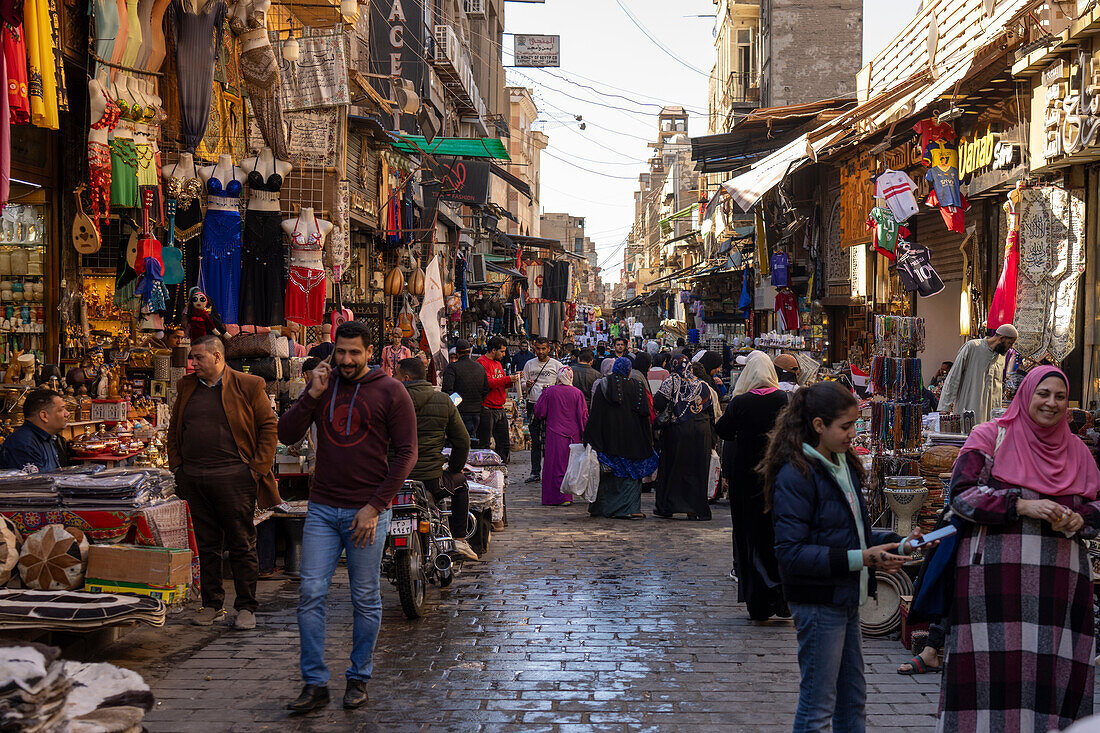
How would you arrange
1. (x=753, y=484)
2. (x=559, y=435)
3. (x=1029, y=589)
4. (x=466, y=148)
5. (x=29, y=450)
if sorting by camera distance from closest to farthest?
1. (x=1029, y=589)
2. (x=29, y=450)
3. (x=753, y=484)
4. (x=559, y=435)
5. (x=466, y=148)

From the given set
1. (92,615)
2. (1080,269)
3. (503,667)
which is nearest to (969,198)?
(1080,269)

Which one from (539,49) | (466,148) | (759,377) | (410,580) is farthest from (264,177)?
(539,49)

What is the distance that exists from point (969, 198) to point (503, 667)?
331 inches

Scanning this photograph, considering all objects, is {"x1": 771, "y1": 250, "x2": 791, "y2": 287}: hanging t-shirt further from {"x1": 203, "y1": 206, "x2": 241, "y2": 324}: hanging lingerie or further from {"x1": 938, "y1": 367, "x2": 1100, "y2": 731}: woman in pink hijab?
{"x1": 938, "y1": 367, "x2": 1100, "y2": 731}: woman in pink hijab

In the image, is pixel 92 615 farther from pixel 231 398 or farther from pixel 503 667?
pixel 503 667

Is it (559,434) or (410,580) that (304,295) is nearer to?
(559,434)

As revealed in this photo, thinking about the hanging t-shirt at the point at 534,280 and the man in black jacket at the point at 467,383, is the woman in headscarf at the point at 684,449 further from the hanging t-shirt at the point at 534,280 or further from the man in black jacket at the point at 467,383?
the hanging t-shirt at the point at 534,280

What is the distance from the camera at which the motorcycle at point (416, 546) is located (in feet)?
22.4

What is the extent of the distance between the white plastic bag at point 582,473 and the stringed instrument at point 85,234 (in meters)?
5.59

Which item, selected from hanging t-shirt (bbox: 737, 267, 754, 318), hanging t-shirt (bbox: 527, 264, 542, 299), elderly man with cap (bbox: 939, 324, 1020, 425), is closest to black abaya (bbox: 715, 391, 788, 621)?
elderly man with cap (bbox: 939, 324, 1020, 425)

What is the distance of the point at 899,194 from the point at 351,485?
28.9 feet

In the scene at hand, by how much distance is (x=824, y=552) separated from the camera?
3750 mm

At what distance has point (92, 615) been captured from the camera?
5.51 meters

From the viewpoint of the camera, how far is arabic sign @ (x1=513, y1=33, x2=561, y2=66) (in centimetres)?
3863
